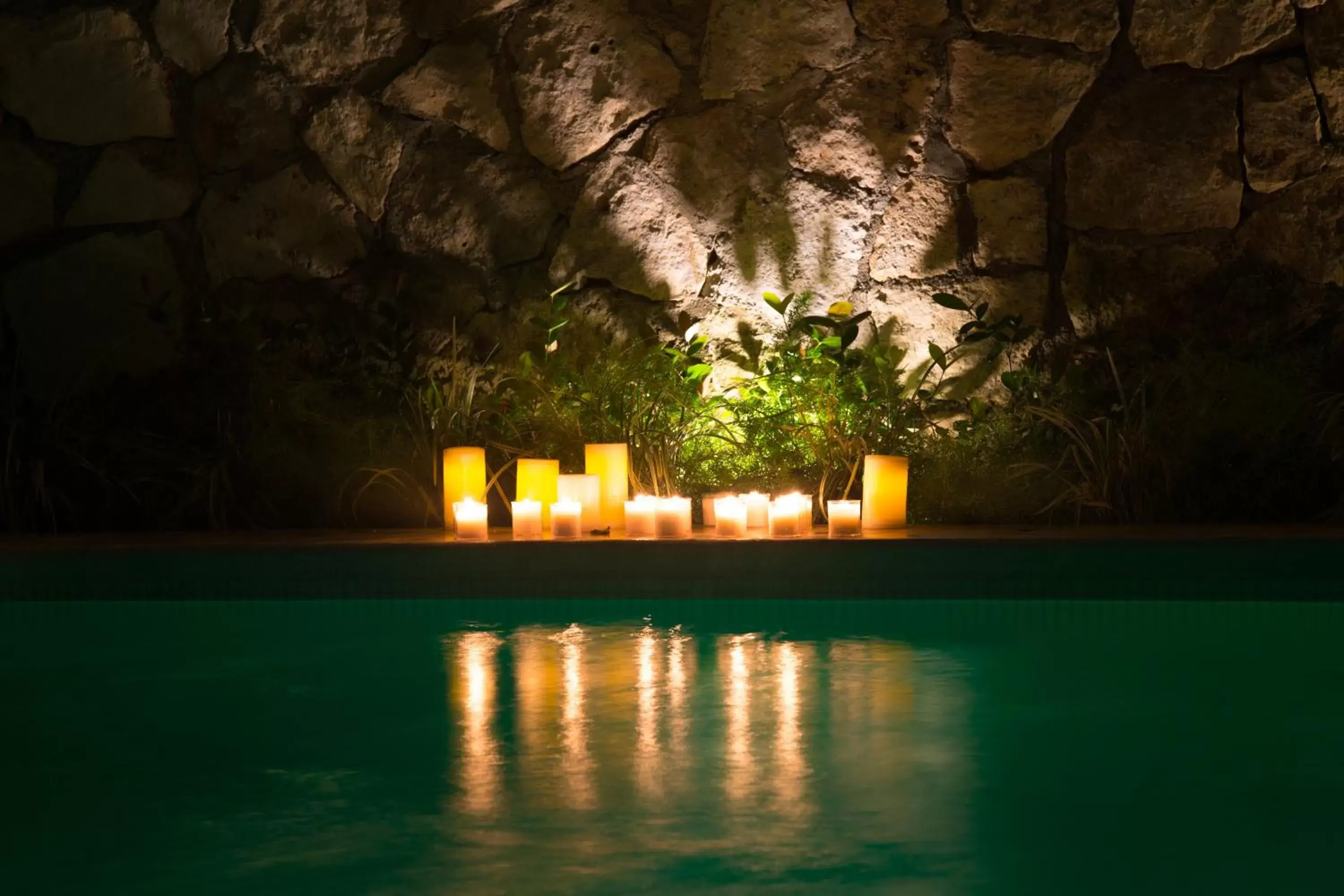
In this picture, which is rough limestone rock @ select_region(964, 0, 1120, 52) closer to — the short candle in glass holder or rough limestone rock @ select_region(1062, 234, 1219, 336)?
rough limestone rock @ select_region(1062, 234, 1219, 336)

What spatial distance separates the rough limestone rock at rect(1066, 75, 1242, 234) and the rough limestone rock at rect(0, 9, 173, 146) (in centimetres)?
390

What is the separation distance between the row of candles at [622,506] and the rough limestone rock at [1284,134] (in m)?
2.05

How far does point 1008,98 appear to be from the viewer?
6.43 m

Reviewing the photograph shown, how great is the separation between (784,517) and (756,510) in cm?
14

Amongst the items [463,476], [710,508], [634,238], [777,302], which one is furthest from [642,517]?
[634,238]

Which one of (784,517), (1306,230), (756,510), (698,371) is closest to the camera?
(784,517)

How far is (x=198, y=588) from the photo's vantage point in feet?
16.9

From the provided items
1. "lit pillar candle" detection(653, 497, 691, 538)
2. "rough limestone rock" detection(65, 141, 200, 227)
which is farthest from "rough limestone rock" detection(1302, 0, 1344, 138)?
"rough limestone rock" detection(65, 141, 200, 227)

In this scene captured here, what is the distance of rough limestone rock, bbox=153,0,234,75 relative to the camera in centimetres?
676

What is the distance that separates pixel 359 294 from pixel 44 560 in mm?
2029

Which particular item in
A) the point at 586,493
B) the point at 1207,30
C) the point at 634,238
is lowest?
the point at 586,493

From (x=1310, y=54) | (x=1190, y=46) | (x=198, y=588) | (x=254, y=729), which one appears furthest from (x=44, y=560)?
(x=1310, y=54)

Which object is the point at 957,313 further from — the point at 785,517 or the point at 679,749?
the point at 679,749

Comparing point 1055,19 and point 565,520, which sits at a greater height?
point 1055,19
